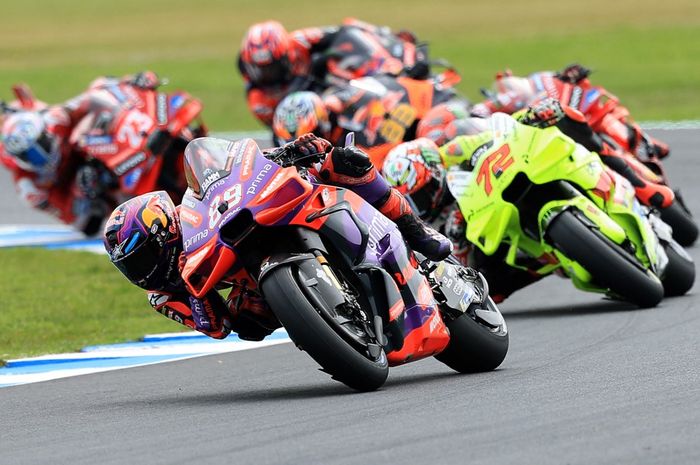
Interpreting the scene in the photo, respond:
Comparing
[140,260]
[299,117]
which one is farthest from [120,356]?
[299,117]

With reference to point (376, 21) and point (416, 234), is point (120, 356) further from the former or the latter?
point (376, 21)

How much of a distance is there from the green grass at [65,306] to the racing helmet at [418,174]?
1.94 metres

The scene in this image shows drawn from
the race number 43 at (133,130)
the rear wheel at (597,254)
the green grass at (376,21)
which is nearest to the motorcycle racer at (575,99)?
the rear wheel at (597,254)

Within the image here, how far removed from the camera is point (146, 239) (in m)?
7.04

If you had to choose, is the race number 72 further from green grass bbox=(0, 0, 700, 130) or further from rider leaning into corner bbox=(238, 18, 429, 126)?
green grass bbox=(0, 0, 700, 130)

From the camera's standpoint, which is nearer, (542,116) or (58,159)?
(542,116)

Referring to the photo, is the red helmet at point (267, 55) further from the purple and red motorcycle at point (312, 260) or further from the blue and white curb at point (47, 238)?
the purple and red motorcycle at point (312, 260)

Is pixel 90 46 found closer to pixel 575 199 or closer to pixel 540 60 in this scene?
pixel 540 60

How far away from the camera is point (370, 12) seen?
4597 centimetres

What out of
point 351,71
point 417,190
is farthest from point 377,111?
point 417,190

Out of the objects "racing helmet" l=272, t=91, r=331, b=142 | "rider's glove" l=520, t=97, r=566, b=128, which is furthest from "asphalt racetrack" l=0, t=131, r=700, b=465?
"racing helmet" l=272, t=91, r=331, b=142

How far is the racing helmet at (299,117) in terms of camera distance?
44.0 ft

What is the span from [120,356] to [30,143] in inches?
296

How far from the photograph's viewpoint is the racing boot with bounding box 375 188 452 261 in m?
7.45
